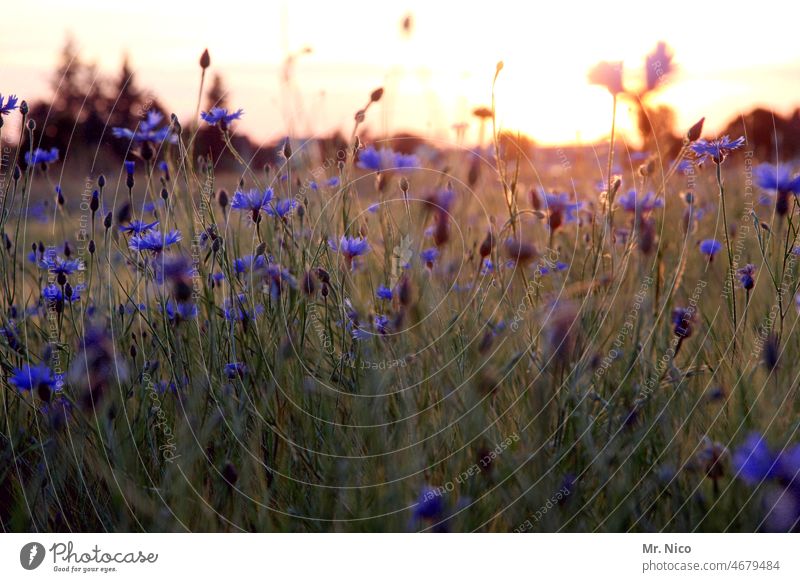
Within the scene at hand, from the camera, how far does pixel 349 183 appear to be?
1.28m

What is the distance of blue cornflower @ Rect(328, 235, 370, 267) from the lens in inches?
47.6

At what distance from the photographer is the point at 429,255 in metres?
1.27

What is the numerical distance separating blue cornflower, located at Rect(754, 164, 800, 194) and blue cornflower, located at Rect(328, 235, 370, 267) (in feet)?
1.92

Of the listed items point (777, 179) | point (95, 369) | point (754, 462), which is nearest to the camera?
point (754, 462)

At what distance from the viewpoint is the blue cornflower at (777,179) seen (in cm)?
122

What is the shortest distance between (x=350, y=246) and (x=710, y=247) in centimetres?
54

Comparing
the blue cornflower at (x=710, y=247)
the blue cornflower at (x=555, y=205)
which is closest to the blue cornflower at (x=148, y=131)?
the blue cornflower at (x=555, y=205)

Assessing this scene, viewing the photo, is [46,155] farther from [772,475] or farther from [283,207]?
[772,475]

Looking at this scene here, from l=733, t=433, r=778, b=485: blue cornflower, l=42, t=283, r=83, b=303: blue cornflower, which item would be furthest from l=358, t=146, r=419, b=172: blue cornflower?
l=733, t=433, r=778, b=485: blue cornflower

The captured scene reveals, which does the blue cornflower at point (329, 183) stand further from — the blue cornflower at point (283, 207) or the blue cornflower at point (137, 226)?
the blue cornflower at point (137, 226)

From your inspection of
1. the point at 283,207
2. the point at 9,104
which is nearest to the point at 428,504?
the point at 283,207
